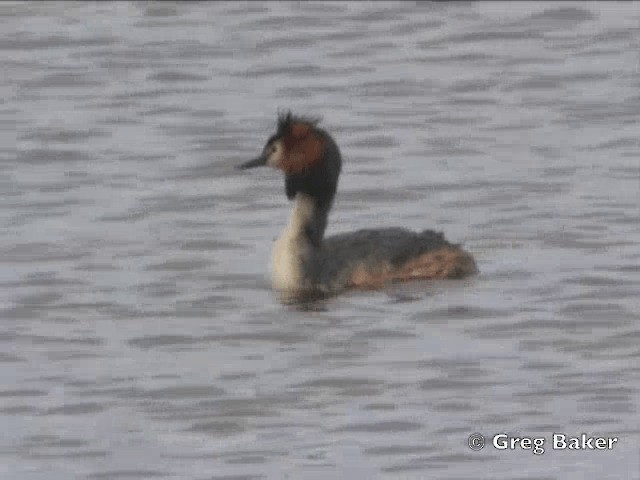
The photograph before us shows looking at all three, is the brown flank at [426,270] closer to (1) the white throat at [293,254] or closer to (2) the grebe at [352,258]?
(2) the grebe at [352,258]

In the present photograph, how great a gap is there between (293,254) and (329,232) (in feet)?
5.47

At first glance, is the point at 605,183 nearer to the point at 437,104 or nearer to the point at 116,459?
the point at 437,104

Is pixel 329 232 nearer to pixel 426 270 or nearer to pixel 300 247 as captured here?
pixel 300 247

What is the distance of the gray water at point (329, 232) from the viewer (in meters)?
11.7

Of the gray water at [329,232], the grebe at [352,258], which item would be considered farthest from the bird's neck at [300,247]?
the gray water at [329,232]

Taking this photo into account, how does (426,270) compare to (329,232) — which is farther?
(329,232)

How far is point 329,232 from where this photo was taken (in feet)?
55.5

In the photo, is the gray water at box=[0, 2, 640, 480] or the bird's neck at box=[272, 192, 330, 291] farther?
the bird's neck at box=[272, 192, 330, 291]

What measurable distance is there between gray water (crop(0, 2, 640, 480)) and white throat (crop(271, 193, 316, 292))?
19cm

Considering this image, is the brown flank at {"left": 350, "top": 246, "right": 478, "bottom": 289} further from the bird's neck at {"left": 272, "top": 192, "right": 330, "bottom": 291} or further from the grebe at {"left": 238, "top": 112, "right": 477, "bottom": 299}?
the bird's neck at {"left": 272, "top": 192, "right": 330, "bottom": 291}

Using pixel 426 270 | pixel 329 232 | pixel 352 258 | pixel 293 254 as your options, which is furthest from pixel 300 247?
pixel 329 232

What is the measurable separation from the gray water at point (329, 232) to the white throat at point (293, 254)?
0.61 feet

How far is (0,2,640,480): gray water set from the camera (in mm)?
11719

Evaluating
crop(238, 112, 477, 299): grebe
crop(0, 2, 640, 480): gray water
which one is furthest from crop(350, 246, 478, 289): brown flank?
crop(0, 2, 640, 480): gray water
